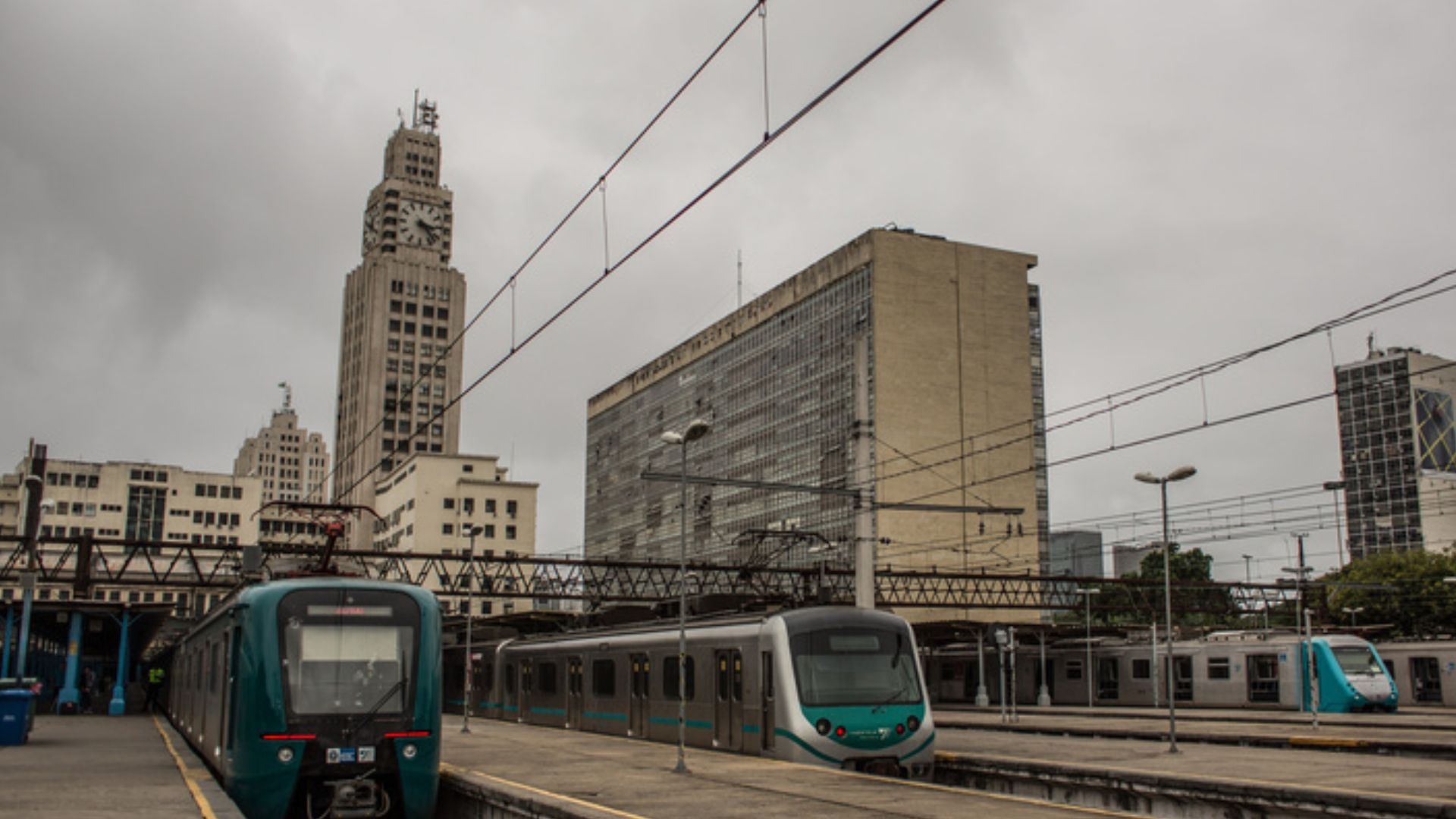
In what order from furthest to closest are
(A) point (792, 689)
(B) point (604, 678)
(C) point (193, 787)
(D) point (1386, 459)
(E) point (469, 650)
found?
1. (D) point (1386, 459)
2. (E) point (469, 650)
3. (B) point (604, 678)
4. (A) point (792, 689)
5. (C) point (193, 787)

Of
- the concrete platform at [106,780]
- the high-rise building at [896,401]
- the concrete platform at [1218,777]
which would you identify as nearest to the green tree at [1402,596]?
the high-rise building at [896,401]

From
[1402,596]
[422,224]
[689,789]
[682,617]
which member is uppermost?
[422,224]

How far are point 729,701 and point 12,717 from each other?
14.3m

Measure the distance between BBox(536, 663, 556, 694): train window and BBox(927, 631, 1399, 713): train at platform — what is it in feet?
59.2

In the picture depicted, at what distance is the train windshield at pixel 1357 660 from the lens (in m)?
38.2

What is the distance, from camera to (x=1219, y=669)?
42.0 meters

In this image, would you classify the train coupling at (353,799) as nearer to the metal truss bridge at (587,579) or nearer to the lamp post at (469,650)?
the metal truss bridge at (587,579)

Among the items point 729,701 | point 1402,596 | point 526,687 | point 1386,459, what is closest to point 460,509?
point 1402,596

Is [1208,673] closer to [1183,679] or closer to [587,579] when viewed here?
[1183,679]

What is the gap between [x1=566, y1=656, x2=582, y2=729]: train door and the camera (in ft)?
106

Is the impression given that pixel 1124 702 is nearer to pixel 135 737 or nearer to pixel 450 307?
pixel 135 737

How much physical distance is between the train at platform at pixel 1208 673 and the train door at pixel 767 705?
613 inches

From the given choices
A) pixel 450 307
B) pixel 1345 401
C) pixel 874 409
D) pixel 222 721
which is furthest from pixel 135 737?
pixel 1345 401

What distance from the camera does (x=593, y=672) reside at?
31.4 metres
